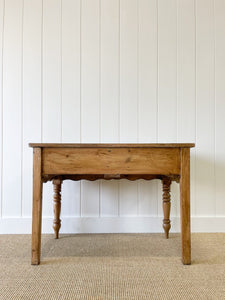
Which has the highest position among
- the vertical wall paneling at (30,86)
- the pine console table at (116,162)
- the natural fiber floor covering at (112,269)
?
the vertical wall paneling at (30,86)

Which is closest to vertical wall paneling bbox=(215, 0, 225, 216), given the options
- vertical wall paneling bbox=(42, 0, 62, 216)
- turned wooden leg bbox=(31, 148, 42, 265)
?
vertical wall paneling bbox=(42, 0, 62, 216)

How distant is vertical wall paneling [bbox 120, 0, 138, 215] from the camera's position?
1.96 m

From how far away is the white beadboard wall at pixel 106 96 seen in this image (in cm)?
196

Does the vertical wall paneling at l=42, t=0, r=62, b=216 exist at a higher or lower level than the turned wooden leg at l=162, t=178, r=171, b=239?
higher

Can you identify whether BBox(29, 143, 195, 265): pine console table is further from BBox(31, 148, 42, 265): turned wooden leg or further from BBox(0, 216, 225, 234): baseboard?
BBox(0, 216, 225, 234): baseboard

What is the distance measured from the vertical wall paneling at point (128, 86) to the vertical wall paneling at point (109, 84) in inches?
1.5

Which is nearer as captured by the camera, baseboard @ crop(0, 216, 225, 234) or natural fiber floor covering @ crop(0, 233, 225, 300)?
natural fiber floor covering @ crop(0, 233, 225, 300)

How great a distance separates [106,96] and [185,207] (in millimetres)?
1017

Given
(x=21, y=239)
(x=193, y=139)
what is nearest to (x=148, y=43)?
(x=193, y=139)

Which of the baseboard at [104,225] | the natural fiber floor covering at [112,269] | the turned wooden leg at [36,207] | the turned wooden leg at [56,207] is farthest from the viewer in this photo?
the baseboard at [104,225]

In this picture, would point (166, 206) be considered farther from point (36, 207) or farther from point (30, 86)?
point (30, 86)

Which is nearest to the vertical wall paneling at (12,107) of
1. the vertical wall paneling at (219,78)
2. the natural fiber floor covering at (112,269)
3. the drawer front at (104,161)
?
the natural fiber floor covering at (112,269)

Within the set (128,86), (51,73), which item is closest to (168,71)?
(128,86)

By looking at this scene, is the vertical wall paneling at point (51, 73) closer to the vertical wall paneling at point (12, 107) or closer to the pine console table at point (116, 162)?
the vertical wall paneling at point (12, 107)
